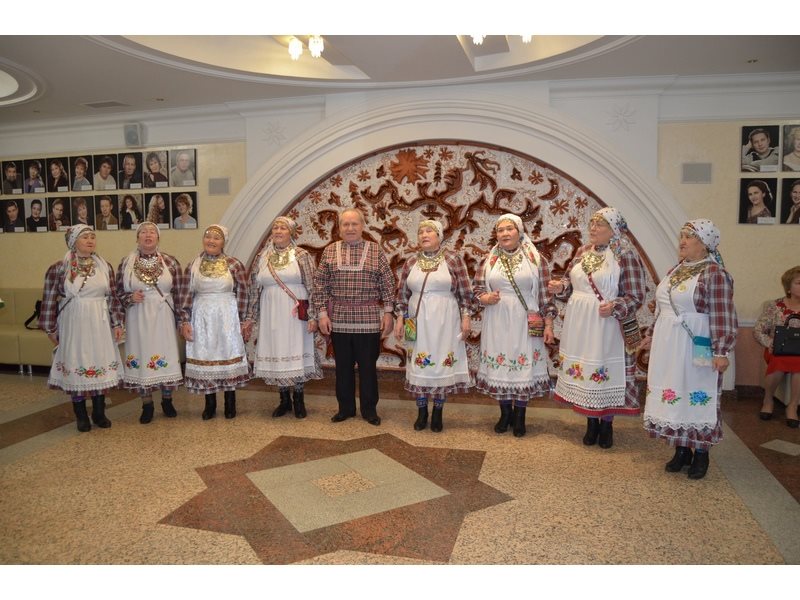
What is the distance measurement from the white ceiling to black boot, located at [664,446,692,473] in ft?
9.53

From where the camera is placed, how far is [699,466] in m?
3.57

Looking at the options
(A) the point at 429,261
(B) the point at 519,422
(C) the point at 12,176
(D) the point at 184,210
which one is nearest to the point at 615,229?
(A) the point at 429,261

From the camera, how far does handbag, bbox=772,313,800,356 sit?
477 cm

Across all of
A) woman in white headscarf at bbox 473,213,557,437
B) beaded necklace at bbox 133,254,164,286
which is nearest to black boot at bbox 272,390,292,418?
beaded necklace at bbox 133,254,164,286

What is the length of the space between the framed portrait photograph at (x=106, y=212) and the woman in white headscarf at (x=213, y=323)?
9.99ft

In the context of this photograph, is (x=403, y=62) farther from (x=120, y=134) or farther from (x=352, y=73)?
(x=120, y=134)

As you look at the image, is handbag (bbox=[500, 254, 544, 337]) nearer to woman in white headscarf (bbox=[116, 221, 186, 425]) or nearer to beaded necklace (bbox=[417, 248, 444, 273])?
beaded necklace (bbox=[417, 248, 444, 273])

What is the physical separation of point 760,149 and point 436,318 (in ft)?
11.1

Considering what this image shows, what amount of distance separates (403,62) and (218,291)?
2.48 metres

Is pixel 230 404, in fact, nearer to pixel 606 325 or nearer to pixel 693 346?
pixel 606 325

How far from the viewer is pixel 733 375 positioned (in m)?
5.31

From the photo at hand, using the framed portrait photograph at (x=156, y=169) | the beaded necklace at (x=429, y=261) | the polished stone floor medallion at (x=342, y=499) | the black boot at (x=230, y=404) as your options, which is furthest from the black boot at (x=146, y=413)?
the framed portrait photograph at (x=156, y=169)

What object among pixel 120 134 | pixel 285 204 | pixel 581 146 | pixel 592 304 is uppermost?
pixel 120 134

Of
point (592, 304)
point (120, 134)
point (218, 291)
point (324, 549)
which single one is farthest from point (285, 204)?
point (324, 549)
